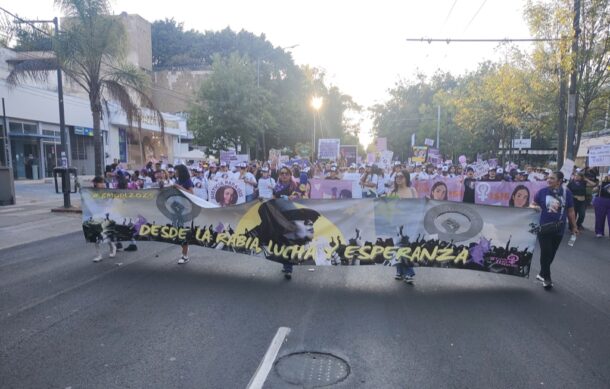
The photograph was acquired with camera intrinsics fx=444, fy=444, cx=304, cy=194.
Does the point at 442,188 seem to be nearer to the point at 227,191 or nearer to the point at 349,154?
the point at 227,191

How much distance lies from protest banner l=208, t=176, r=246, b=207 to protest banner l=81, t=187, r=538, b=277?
19.4 feet

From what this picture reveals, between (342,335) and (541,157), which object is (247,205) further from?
(541,157)

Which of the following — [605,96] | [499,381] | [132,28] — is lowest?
[499,381]

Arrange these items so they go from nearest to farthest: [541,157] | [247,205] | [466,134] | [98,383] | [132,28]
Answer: [98,383] → [247,205] → [466,134] → [132,28] → [541,157]

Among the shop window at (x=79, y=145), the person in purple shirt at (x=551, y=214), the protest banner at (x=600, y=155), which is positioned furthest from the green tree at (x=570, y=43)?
the shop window at (x=79, y=145)

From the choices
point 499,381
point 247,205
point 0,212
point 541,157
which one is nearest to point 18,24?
point 0,212

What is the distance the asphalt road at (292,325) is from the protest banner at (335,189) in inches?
243

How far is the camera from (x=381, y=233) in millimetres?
6609

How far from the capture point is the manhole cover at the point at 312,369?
3.77 m

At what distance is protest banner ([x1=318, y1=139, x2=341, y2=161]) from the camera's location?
27.3m

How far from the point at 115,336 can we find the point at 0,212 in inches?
490

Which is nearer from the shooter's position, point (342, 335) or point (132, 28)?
point (342, 335)

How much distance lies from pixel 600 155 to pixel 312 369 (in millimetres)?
11715

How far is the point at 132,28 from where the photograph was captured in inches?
1876
